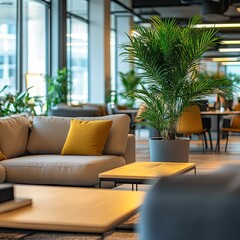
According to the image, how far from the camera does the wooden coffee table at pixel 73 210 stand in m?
2.39

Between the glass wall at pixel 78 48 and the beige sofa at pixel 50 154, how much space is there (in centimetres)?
762

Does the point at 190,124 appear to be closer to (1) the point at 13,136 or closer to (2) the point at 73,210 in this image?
(1) the point at 13,136

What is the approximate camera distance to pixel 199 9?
659 inches

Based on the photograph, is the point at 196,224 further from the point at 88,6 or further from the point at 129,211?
the point at 88,6

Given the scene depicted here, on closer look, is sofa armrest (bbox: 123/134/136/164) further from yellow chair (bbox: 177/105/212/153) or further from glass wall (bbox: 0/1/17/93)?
glass wall (bbox: 0/1/17/93)

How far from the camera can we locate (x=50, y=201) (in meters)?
2.97

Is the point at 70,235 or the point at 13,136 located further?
the point at 13,136

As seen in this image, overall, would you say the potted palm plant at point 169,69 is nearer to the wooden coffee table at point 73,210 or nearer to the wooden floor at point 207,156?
the wooden floor at point 207,156

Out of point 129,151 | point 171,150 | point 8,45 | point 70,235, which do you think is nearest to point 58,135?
point 129,151

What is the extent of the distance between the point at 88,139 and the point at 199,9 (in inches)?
470

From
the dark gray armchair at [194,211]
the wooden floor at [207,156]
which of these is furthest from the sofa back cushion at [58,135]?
the dark gray armchair at [194,211]

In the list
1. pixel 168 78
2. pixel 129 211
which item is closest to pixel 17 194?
pixel 129 211

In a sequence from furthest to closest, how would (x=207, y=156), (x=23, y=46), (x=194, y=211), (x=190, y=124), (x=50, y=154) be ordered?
(x=23, y=46)
(x=190, y=124)
(x=207, y=156)
(x=50, y=154)
(x=194, y=211)

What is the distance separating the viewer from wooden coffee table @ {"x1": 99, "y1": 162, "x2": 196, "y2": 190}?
422 centimetres
